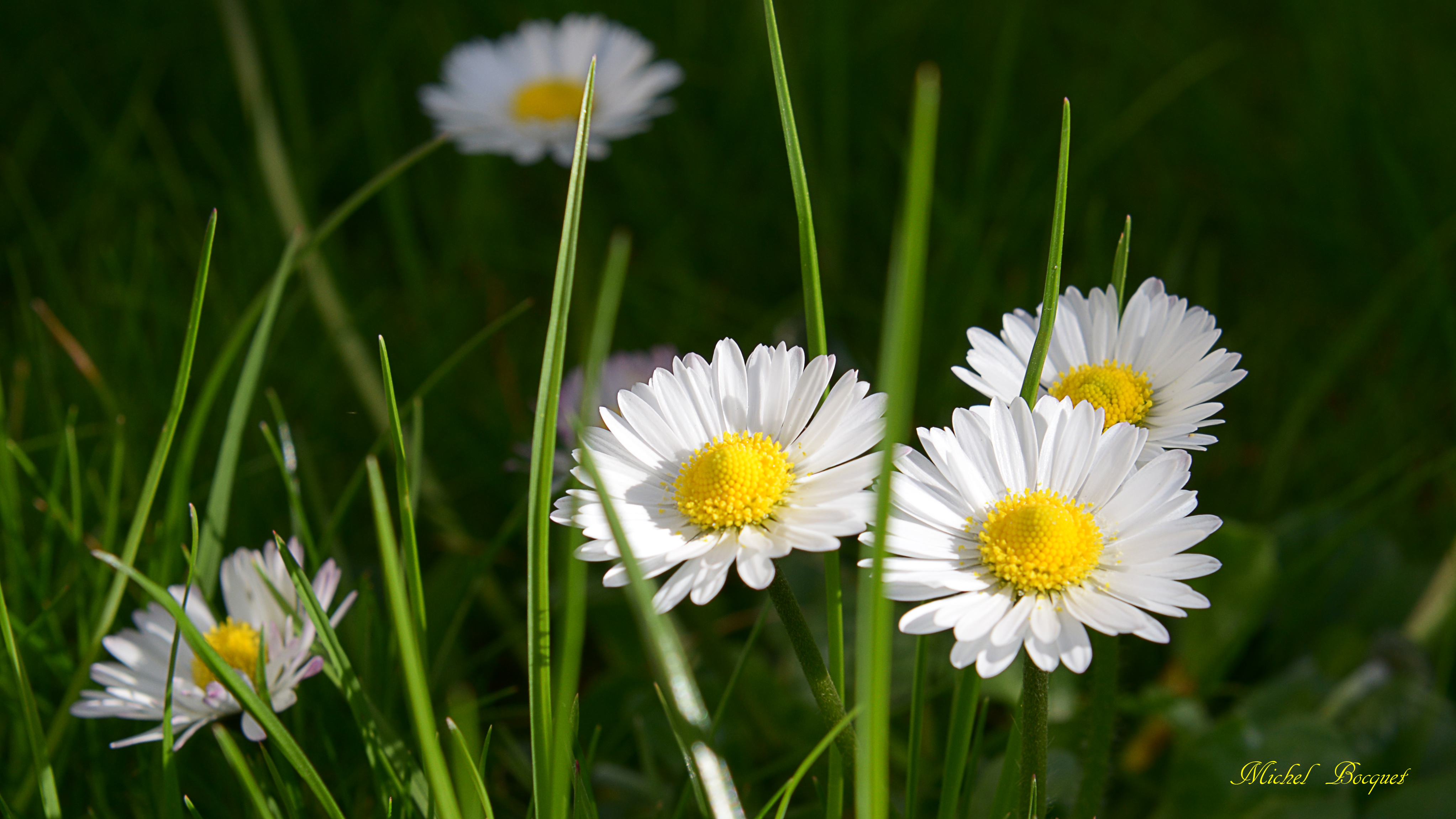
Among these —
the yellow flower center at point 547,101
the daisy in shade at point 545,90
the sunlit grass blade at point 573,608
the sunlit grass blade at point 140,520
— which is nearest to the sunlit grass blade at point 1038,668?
the sunlit grass blade at point 573,608

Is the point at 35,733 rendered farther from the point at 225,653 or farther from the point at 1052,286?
the point at 1052,286

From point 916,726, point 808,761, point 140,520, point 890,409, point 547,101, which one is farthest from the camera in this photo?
point 547,101

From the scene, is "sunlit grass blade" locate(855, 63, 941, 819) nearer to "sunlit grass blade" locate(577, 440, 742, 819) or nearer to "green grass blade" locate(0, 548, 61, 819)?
"sunlit grass blade" locate(577, 440, 742, 819)

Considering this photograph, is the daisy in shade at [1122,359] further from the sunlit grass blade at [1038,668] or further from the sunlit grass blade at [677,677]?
the sunlit grass blade at [677,677]

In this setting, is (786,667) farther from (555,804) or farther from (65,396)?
(65,396)

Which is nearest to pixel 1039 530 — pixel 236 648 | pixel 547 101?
pixel 236 648
